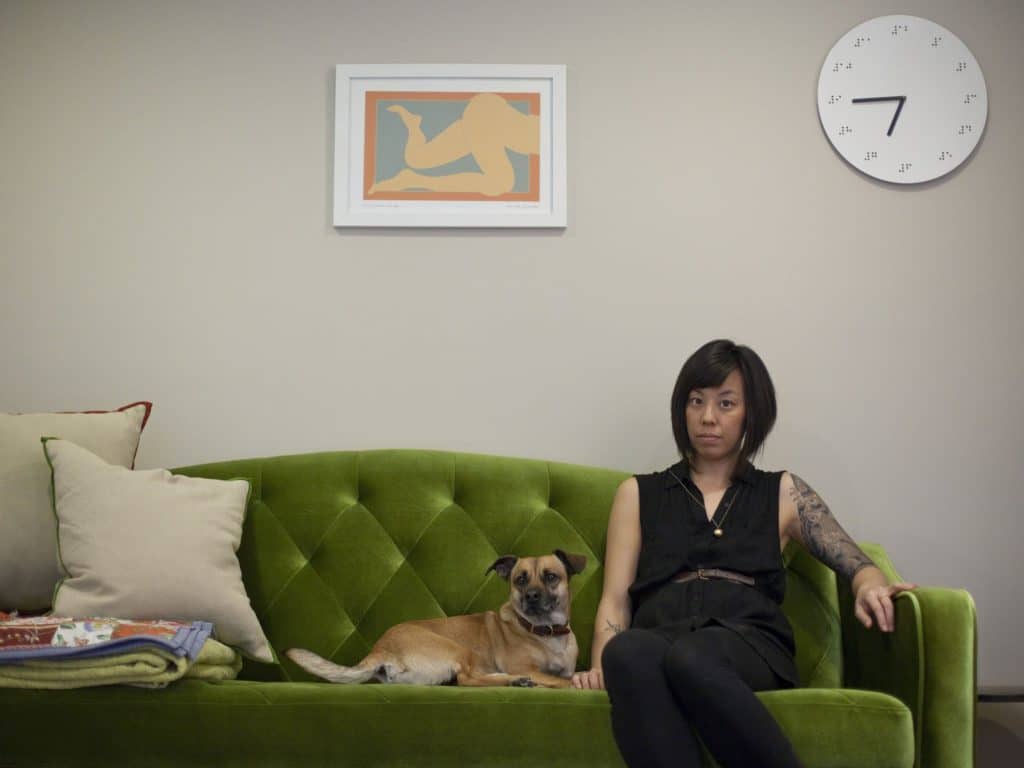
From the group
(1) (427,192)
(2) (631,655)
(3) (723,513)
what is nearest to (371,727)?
(2) (631,655)

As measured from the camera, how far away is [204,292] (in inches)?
117

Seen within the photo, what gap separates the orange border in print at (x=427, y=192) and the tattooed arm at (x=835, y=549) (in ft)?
3.73

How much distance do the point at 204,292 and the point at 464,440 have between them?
89cm

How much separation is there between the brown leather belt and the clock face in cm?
136

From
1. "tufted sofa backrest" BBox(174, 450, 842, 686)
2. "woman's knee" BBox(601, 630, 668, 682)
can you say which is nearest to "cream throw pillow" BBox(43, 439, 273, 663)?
"tufted sofa backrest" BBox(174, 450, 842, 686)

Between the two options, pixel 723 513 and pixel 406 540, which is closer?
pixel 723 513

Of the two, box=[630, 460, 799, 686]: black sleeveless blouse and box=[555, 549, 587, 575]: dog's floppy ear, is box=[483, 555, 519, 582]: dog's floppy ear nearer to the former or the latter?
→ box=[555, 549, 587, 575]: dog's floppy ear

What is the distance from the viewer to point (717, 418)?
8.00 ft

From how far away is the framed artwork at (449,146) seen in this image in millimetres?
2951

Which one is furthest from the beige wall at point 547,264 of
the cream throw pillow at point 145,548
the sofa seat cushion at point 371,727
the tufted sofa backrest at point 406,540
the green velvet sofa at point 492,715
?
the sofa seat cushion at point 371,727

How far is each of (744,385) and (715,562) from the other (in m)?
0.45

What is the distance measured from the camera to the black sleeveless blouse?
2182 millimetres

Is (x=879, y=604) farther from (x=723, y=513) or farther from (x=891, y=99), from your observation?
(x=891, y=99)

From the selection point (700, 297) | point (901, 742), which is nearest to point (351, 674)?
point (901, 742)
